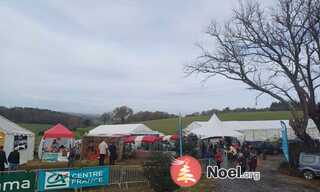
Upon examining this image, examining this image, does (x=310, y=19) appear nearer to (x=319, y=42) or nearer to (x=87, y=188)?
(x=319, y=42)

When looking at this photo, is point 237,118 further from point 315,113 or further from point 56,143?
point 315,113

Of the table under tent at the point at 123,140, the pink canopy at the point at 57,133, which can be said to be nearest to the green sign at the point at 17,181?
the table under tent at the point at 123,140

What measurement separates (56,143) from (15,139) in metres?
5.88

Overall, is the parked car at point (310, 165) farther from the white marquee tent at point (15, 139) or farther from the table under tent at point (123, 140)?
the white marquee tent at point (15, 139)

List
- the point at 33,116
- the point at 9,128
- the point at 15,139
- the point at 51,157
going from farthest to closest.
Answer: the point at 33,116 → the point at 51,157 → the point at 15,139 → the point at 9,128

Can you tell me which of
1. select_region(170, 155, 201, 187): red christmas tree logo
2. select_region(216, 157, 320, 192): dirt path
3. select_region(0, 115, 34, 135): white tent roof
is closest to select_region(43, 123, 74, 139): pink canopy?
select_region(0, 115, 34, 135): white tent roof

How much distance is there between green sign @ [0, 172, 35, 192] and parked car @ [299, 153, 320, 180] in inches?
599

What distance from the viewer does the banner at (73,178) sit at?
13.1m

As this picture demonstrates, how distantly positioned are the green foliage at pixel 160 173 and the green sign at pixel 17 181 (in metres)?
4.35

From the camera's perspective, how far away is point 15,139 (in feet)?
81.5

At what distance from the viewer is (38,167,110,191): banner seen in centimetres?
1309

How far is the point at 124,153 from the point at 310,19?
57.5ft

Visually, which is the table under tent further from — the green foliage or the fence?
the green foliage

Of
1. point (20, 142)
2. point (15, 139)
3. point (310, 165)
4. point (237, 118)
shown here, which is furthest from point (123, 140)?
point (237, 118)
